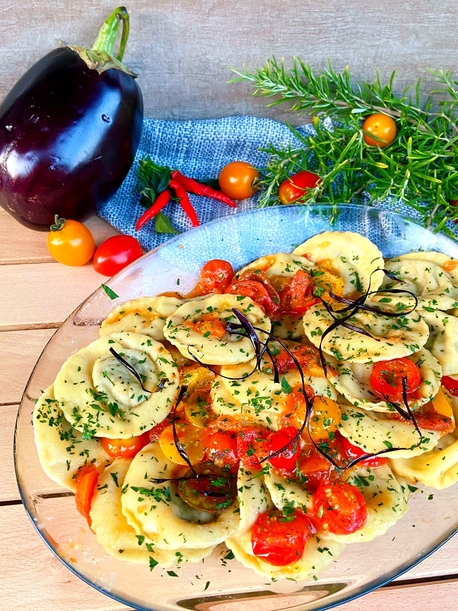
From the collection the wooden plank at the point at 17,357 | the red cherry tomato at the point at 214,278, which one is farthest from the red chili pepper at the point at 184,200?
the wooden plank at the point at 17,357

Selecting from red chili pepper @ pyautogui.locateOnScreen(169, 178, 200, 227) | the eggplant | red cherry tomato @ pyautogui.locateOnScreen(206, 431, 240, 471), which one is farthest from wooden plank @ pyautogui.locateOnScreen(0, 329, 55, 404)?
red cherry tomato @ pyautogui.locateOnScreen(206, 431, 240, 471)

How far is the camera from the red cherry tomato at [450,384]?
265 centimetres

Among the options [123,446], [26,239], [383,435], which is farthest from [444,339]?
[26,239]

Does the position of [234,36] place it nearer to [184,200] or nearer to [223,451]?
[184,200]

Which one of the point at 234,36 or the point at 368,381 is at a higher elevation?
the point at 234,36

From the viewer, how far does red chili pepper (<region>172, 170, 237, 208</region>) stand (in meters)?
3.84

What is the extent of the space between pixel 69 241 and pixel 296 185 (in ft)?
4.40

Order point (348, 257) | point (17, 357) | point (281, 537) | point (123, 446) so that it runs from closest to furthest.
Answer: point (281, 537) → point (123, 446) → point (348, 257) → point (17, 357)

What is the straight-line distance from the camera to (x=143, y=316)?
2910mm

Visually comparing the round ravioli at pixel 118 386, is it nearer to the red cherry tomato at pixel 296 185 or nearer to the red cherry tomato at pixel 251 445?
the red cherry tomato at pixel 251 445

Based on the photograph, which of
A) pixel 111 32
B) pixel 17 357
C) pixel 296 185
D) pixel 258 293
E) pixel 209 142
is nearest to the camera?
pixel 258 293

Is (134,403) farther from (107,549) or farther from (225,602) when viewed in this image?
(225,602)

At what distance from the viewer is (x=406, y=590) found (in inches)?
101

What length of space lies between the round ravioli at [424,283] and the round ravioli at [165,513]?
122cm
